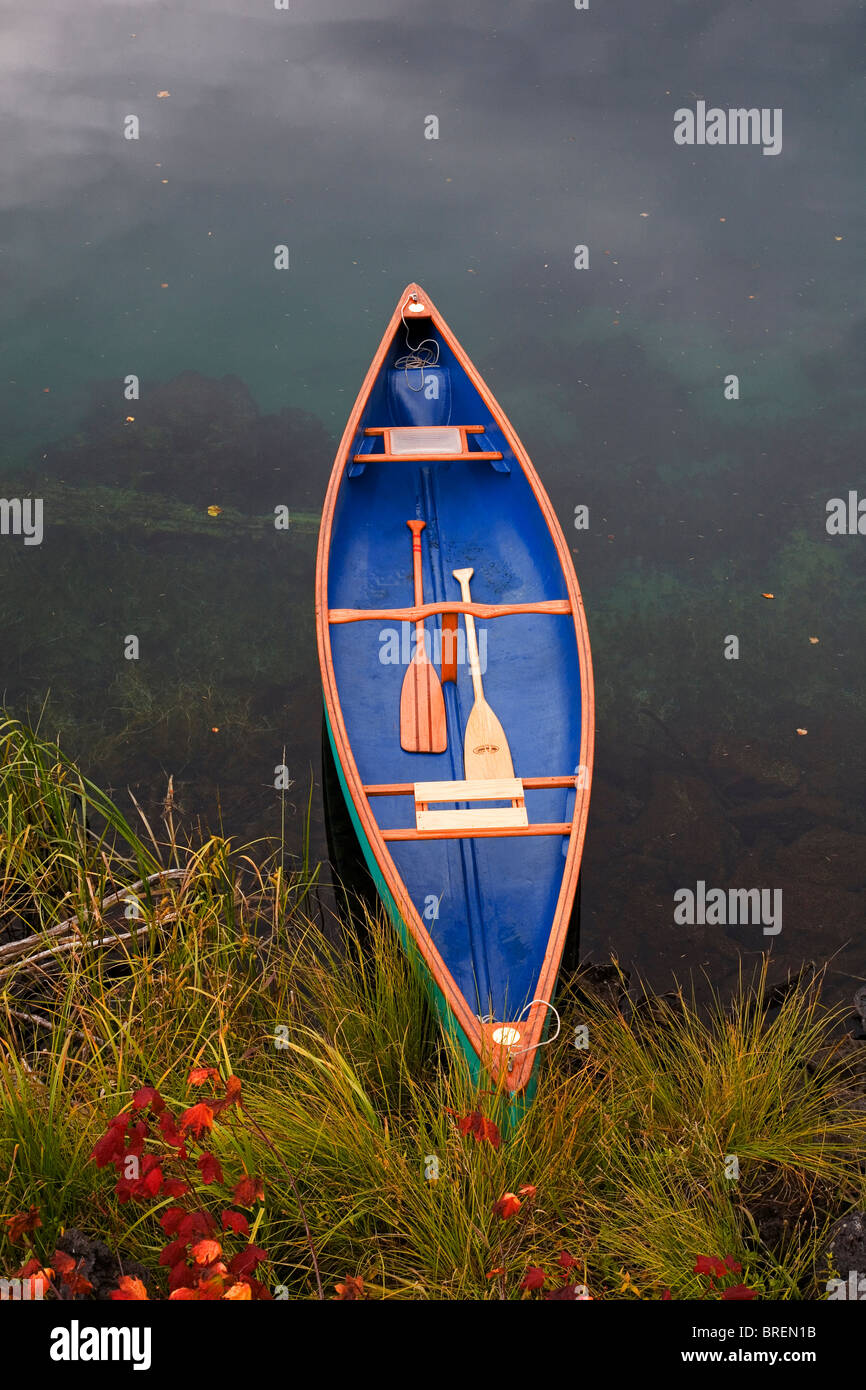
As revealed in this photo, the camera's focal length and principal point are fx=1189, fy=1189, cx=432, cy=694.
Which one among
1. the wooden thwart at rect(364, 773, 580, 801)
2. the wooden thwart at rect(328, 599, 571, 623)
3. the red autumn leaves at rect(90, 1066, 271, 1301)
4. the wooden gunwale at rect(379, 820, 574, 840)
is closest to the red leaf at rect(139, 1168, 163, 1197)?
the red autumn leaves at rect(90, 1066, 271, 1301)

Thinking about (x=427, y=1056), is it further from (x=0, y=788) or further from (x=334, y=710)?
(x=0, y=788)

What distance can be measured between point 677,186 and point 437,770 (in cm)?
700

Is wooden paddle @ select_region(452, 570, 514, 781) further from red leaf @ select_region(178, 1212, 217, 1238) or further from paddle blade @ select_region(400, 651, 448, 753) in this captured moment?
red leaf @ select_region(178, 1212, 217, 1238)

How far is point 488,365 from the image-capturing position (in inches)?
341

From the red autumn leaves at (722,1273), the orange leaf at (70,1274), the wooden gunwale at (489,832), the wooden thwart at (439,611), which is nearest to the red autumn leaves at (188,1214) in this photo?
the orange leaf at (70,1274)

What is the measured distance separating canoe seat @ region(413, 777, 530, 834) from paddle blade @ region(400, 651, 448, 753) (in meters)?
0.36

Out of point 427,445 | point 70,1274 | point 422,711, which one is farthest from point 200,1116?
point 427,445

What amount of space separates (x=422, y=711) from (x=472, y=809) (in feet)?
2.16

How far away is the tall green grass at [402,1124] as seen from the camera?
11.0ft

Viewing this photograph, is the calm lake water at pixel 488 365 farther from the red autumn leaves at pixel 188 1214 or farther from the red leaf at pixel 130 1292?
the red leaf at pixel 130 1292

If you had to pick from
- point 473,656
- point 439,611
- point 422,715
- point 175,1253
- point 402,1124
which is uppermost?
point 439,611

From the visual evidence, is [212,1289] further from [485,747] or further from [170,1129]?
[485,747]

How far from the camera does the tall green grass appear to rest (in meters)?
3.34

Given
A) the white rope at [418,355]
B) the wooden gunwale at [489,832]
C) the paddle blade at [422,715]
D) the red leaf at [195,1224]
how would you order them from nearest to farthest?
1. the red leaf at [195,1224]
2. the wooden gunwale at [489,832]
3. the paddle blade at [422,715]
4. the white rope at [418,355]
